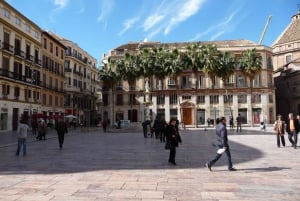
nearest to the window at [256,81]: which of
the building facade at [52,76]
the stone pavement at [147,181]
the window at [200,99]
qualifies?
the window at [200,99]

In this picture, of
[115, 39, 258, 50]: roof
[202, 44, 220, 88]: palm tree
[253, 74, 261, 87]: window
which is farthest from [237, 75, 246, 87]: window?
[202, 44, 220, 88]: palm tree

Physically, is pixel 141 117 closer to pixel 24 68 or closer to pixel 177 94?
pixel 177 94

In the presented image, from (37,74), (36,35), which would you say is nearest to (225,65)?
(37,74)

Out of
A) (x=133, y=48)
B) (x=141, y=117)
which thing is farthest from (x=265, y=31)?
(x=141, y=117)

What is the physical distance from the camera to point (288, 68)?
7050 cm

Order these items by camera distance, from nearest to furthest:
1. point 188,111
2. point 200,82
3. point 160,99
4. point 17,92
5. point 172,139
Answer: point 172,139, point 17,92, point 188,111, point 200,82, point 160,99

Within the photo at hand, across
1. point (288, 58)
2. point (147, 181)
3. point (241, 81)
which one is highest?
point (288, 58)

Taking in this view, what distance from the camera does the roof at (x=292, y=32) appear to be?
73400mm

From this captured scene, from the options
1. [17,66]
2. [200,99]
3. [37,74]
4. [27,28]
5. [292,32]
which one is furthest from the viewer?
[292,32]

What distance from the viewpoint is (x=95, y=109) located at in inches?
3194

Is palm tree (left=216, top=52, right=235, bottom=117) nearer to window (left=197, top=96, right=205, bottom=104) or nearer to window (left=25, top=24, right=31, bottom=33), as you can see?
window (left=197, top=96, right=205, bottom=104)

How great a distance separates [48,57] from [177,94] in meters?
25.0

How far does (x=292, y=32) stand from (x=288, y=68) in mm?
9986

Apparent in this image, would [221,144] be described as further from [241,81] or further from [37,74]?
[241,81]
